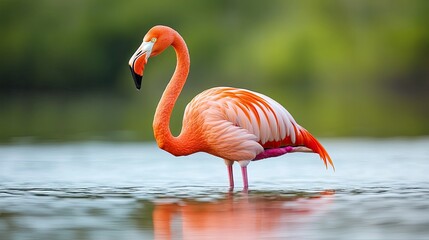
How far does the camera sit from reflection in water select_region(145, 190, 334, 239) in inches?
263

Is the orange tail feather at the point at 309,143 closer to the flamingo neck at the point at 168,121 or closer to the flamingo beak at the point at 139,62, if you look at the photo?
the flamingo neck at the point at 168,121

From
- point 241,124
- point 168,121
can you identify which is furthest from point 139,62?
point 241,124

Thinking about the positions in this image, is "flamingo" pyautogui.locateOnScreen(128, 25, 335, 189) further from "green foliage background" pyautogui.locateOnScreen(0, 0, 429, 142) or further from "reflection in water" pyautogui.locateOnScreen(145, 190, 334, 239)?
"green foliage background" pyautogui.locateOnScreen(0, 0, 429, 142)

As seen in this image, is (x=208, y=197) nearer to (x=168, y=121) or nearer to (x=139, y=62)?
(x=168, y=121)

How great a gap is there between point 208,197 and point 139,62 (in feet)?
3.87

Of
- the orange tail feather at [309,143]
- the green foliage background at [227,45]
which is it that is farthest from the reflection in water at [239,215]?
the green foliage background at [227,45]

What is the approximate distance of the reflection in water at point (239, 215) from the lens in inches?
263

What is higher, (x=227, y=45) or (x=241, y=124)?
(x=227, y=45)

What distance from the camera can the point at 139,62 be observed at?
8609 mm

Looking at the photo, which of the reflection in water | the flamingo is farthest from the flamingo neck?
the reflection in water

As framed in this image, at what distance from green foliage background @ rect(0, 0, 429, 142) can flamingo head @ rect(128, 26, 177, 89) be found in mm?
34984

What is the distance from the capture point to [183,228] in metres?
6.90

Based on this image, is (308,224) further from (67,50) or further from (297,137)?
(67,50)

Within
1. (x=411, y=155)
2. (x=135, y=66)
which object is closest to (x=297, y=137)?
(x=135, y=66)
